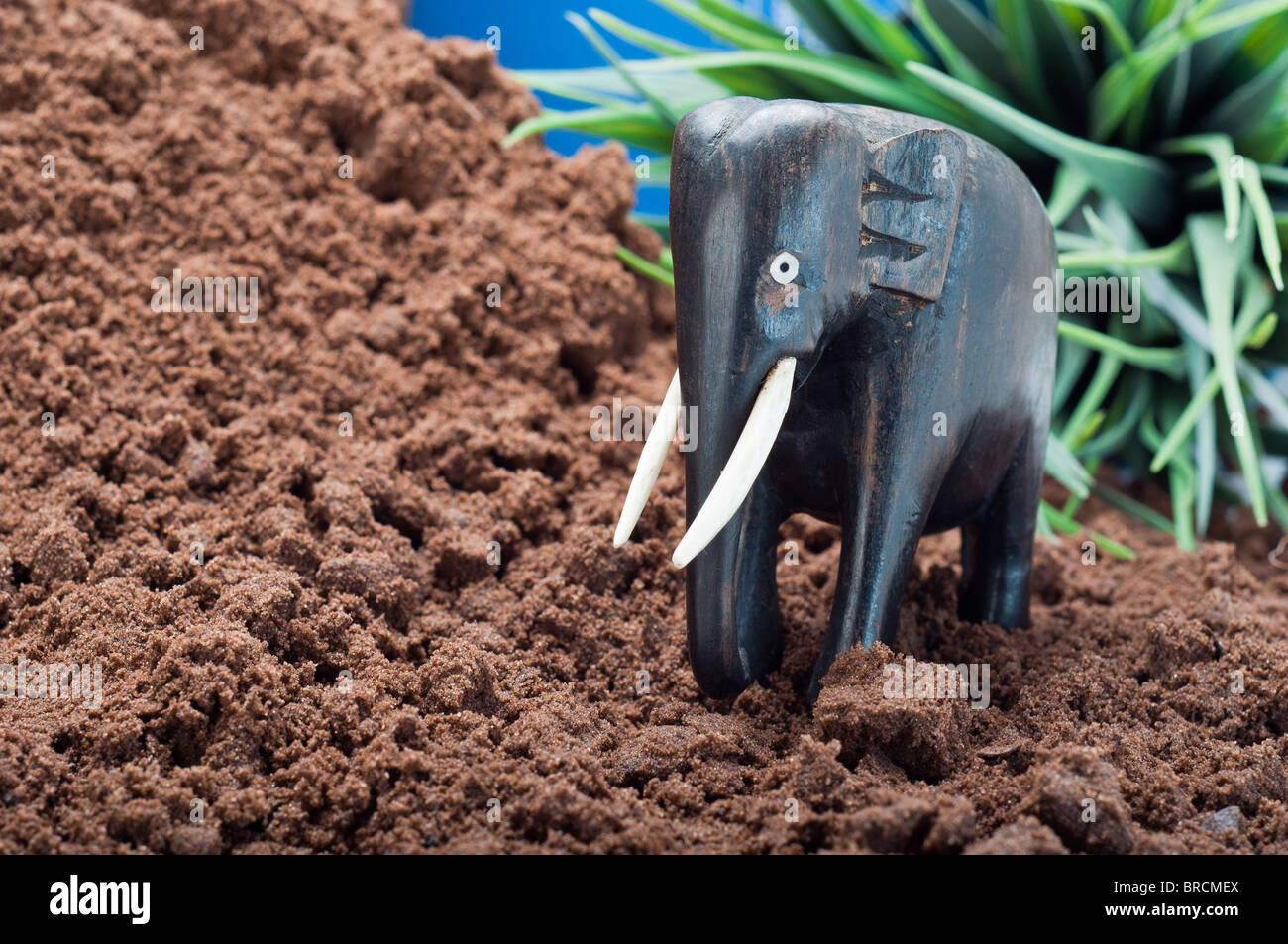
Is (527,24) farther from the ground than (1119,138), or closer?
farther from the ground

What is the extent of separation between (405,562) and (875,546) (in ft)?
1.55

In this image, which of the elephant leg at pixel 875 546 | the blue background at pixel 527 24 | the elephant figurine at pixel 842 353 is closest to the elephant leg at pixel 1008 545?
the elephant figurine at pixel 842 353

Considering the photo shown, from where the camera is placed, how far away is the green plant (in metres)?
1.52

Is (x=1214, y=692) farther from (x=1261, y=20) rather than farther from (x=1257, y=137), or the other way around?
(x=1261, y=20)

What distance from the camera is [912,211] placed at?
3.06ft

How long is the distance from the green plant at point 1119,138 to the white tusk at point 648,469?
0.67 m

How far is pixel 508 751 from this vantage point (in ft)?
3.11

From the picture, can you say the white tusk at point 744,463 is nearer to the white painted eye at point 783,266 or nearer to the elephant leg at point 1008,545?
the white painted eye at point 783,266

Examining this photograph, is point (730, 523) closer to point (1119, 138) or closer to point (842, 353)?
point (842, 353)

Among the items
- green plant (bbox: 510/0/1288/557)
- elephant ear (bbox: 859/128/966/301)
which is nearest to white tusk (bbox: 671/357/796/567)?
elephant ear (bbox: 859/128/966/301)

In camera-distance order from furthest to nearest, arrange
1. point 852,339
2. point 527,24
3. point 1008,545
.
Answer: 1. point 527,24
2. point 1008,545
3. point 852,339

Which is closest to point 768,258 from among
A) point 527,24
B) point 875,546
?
point 875,546

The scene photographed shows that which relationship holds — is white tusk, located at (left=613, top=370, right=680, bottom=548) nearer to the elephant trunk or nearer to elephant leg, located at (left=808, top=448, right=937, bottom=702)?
the elephant trunk
